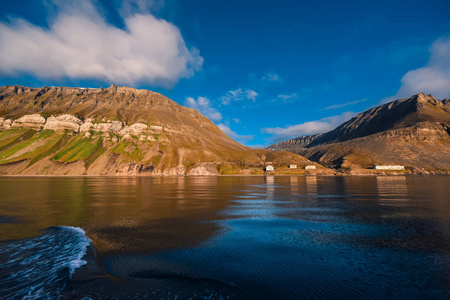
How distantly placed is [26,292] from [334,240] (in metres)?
19.9

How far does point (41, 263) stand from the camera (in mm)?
13344

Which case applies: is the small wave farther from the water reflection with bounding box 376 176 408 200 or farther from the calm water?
the water reflection with bounding box 376 176 408 200

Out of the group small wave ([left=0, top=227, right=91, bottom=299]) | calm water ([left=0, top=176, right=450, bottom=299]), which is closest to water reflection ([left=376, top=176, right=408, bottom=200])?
calm water ([left=0, top=176, right=450, bottom=299])

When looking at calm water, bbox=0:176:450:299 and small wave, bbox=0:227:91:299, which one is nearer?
small wave, bbox=0:227:91:299

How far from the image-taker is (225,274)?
1202 centimetres

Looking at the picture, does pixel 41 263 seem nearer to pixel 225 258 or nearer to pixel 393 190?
pixel 225 258

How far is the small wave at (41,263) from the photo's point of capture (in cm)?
1012

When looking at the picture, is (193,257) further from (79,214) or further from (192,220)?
A: (79,214)

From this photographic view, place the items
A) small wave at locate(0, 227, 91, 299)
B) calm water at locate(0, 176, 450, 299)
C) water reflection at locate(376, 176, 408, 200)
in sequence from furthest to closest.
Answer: water reflection at locate(376, 176, 408, 200) < calm water at locate(0, 176, 450, 299) < small wave at locate(0, 227, 91, 299)

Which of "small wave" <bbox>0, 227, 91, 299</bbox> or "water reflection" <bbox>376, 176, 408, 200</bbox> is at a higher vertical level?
"water reflection" <bbox>376, 176, 408, 200</bbox>

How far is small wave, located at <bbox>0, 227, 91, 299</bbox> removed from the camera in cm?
1012

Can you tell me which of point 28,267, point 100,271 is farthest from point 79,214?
point 100,271

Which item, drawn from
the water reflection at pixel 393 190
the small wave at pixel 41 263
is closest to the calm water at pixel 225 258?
the small wave at pixel 41 263

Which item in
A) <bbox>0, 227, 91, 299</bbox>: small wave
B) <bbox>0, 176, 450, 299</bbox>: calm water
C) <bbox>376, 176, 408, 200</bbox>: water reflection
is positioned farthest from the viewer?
<bbox>376, 176, 408, 200</bbox>: water reflection
